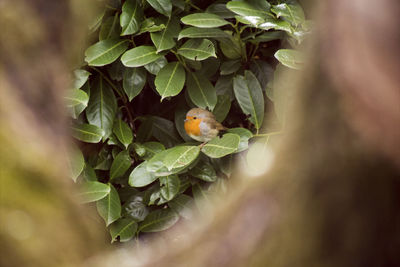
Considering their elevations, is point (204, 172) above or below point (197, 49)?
below

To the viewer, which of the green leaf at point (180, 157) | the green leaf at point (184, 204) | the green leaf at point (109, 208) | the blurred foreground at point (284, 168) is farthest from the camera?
the green leaf at point (184, 204)

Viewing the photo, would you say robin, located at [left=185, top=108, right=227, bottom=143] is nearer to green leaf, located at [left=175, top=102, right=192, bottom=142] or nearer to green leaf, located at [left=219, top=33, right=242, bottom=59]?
green leaf, located at [left=175, top=102, right=192, bottom=142]

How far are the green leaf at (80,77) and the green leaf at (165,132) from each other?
0.22m

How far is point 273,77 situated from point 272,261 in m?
0.70

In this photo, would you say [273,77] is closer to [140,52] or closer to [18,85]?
[140,52]

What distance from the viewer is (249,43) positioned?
102cm

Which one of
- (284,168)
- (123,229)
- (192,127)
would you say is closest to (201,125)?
(192,127)

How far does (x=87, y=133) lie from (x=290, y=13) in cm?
53

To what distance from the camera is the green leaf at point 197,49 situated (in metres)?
0.88

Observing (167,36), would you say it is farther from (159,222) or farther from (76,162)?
(159,222)

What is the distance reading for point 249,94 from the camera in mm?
954

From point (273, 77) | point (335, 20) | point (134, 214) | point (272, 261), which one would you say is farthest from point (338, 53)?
point (134, 214)

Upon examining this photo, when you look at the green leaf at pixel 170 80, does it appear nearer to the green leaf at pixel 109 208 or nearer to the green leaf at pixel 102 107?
the green leaf at pixel 102 107

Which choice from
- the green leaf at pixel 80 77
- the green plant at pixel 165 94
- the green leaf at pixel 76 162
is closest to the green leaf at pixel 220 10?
the green plant at pixel 165 94
